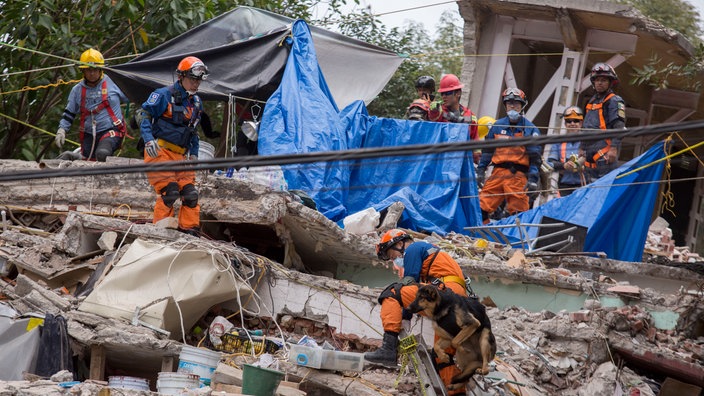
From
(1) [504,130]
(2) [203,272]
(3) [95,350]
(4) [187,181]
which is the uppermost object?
(1) [504,130]

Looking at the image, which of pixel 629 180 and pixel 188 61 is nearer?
pixel 188 61

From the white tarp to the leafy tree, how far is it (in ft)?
17.8

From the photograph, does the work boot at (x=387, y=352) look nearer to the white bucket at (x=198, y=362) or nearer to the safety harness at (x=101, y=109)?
the white bucket at (x=198, y=362)

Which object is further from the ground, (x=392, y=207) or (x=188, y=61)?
(x=188, y=61)

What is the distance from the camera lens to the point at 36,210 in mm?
11078

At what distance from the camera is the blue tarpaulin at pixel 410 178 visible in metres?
11.7

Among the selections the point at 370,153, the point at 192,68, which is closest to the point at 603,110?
the point at 192,68

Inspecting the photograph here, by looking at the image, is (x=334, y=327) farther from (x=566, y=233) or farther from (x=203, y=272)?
(x=566, y=233)

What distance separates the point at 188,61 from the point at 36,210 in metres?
2.48

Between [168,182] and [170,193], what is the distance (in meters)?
0.12

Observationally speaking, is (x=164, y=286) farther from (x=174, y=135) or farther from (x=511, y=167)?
(x=511, y=167)

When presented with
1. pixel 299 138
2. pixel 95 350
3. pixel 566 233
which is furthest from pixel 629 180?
pixel 95 350

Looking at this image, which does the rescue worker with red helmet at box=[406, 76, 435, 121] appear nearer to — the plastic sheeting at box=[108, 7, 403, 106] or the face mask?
the face mask

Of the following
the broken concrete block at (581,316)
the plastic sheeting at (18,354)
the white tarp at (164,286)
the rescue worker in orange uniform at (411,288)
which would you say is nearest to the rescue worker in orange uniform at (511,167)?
the broken concrete block at (581,316)
